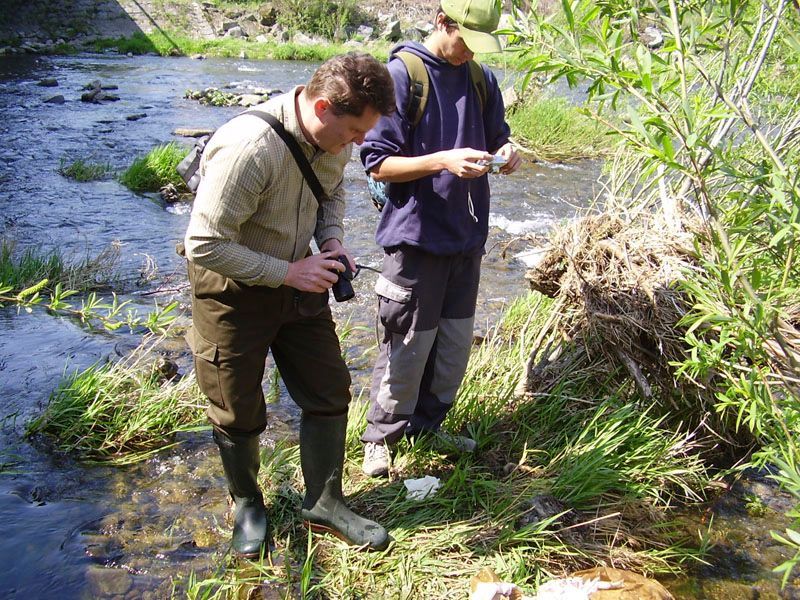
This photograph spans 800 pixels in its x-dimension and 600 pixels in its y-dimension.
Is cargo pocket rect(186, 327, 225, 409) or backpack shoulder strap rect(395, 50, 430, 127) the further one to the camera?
backpack shoulder strap rect(395, 50, 430, 127)

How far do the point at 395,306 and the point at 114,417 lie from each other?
1742 mm

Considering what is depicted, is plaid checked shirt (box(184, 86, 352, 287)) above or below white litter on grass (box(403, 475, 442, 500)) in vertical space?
above

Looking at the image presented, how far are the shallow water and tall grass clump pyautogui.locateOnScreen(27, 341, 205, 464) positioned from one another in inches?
3.8

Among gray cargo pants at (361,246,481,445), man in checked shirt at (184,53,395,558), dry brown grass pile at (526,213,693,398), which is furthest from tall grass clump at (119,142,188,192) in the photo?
man in checked shirt at (184,53,395,558)

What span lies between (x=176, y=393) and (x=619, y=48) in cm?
306

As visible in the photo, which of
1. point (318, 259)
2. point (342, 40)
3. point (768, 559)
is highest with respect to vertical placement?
point (318, 259)

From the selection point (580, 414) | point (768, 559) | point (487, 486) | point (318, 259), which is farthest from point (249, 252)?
point (768, 559)

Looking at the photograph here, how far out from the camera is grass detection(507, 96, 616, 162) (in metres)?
11.6

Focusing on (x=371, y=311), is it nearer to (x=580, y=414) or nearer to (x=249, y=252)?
(x=580, y=414)

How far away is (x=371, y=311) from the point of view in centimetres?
606

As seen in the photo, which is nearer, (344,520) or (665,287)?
(344,520)

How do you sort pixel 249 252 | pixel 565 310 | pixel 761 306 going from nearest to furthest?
pixel 761 306
pixel 249 252
pixel 565 310

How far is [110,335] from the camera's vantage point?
535 cm

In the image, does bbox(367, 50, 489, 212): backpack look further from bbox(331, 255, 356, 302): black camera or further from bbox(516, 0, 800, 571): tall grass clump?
bbox(516, 0, 800, 571): tall grass clump
